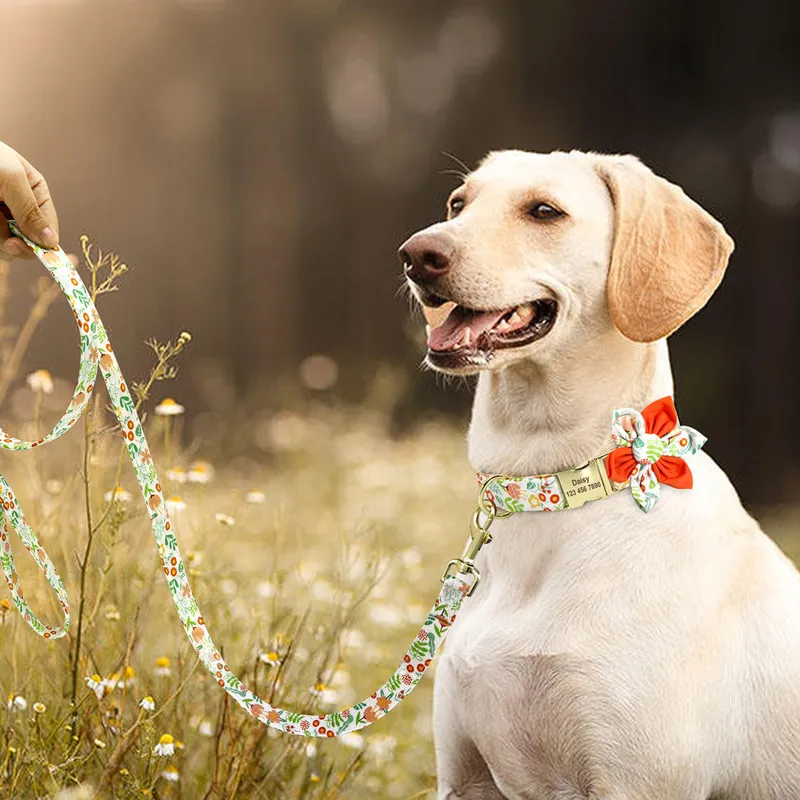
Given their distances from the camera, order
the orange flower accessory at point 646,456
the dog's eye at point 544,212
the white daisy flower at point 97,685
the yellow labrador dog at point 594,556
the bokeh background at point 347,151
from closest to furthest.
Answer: the yellow labrador dog at point 594,556
the orange flower accessory at point 646,456
the dog's eye at point 544,212
the white daisy flower at point 97,685
the bokeh background at point 347,151

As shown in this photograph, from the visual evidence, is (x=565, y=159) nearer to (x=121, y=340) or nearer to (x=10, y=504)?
(x=10, y=504)

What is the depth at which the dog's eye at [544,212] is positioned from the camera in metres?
2.17

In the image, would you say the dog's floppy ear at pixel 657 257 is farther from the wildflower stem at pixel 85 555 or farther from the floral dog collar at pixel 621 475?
the wildflower stem at pixel 85 555

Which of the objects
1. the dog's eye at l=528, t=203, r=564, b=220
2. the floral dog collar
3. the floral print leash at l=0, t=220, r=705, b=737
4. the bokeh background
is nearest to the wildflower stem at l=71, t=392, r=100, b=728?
the floral print leash at l=0, t=220, r=705, b=737

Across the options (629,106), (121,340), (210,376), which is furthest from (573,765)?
(629,106)

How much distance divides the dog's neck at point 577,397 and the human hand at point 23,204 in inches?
35.6

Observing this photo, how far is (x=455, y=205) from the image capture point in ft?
7.82

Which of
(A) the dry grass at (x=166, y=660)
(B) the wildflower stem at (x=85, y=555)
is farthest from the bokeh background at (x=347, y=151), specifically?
(B) the wildflower stem at (x=85, y=555)

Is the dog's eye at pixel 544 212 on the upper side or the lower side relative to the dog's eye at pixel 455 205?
upper

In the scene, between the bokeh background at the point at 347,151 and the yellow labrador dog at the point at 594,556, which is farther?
the bokeh background at the point at 347,151

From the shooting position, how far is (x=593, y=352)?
2.16 m

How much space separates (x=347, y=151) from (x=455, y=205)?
23.8 feet

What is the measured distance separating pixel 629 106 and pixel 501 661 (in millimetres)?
7255

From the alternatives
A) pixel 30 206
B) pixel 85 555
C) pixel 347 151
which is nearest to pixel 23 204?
pixel 30 206
